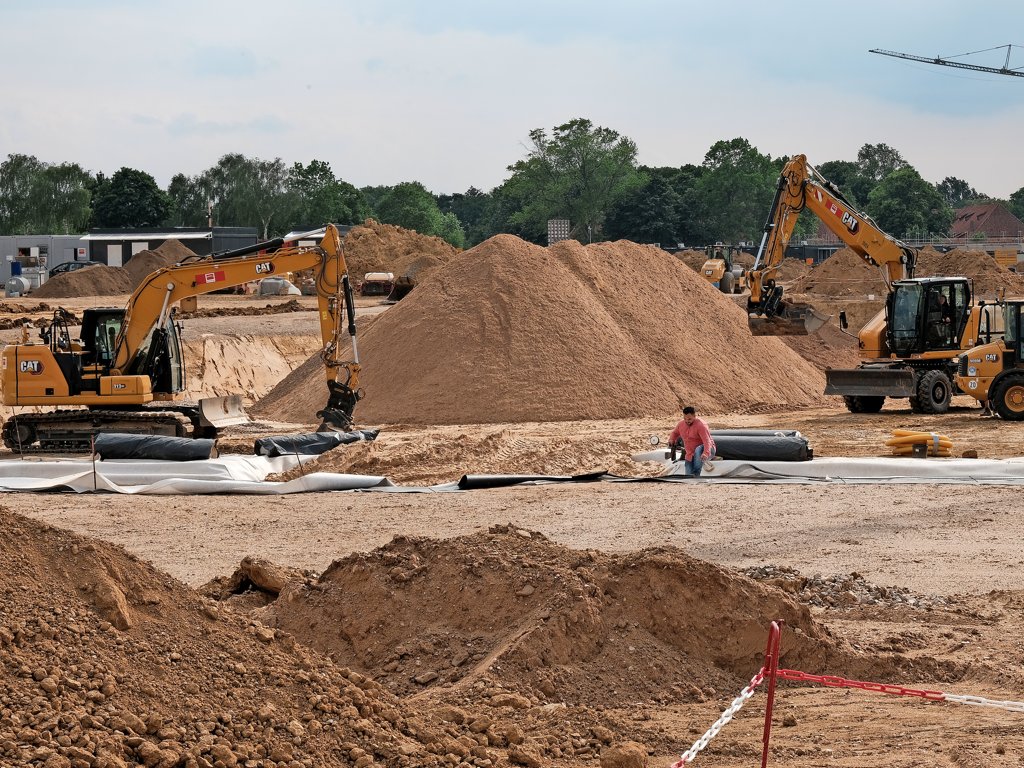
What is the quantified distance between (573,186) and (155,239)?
3229 centimetres

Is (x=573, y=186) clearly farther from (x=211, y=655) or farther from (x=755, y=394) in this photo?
(x=211, y=655)

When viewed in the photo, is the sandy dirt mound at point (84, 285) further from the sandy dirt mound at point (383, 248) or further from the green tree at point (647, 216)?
the green tree at point (647, 216)

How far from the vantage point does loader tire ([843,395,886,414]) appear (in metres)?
24.3

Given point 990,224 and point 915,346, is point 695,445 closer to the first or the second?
point 915,346

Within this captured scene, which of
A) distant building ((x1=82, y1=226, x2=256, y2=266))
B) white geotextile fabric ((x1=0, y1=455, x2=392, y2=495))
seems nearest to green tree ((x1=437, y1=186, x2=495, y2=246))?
distant building ((x1=82, y1=226, x2=256, y2=266))

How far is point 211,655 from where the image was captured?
6.25m

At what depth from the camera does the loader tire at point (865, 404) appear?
24.3 meters

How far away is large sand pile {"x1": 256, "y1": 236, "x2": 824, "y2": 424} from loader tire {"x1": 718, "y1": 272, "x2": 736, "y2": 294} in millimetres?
23469

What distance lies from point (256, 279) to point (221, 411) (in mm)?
2209

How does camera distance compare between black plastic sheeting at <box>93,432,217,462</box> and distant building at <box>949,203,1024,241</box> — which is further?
distant building at <box>949,203,1024,241</box>

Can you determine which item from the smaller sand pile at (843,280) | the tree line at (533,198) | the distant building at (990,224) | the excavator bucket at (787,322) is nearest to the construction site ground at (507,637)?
the excavator bucket at (787,322)

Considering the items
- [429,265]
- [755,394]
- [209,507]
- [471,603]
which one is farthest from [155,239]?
[471,603]

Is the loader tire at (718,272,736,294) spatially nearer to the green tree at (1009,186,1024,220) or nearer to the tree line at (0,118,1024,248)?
the tree line at (0,118,1024,248)

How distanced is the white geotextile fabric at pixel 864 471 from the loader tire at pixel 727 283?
117 feet
